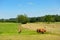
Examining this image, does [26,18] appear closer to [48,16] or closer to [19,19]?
[19,19]

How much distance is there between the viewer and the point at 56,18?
124125 millimetres

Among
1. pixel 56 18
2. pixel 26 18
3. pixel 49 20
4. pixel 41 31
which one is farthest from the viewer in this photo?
pixel 26 18

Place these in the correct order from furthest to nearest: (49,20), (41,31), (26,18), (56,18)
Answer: (26,18), (56,18), (49,20), (41,31)

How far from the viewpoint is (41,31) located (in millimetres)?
31578

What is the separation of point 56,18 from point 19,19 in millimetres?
33633

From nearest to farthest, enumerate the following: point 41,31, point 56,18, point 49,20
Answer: point 41,31 < point 49,20 < point 56,18

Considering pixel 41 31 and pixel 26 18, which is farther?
pixel 26 18

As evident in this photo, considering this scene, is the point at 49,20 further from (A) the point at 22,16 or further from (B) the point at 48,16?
(A) the point at 22,16

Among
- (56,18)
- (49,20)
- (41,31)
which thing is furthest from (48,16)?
(41,31)

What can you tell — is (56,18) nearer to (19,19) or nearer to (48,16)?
(48,16)

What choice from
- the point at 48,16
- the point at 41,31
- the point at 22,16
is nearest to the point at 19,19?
the point at 22,16

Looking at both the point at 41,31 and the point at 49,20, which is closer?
the point at 41,31

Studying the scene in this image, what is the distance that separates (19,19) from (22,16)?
4.08 m

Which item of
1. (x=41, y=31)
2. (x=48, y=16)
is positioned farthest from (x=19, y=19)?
(x=41, y=31)
